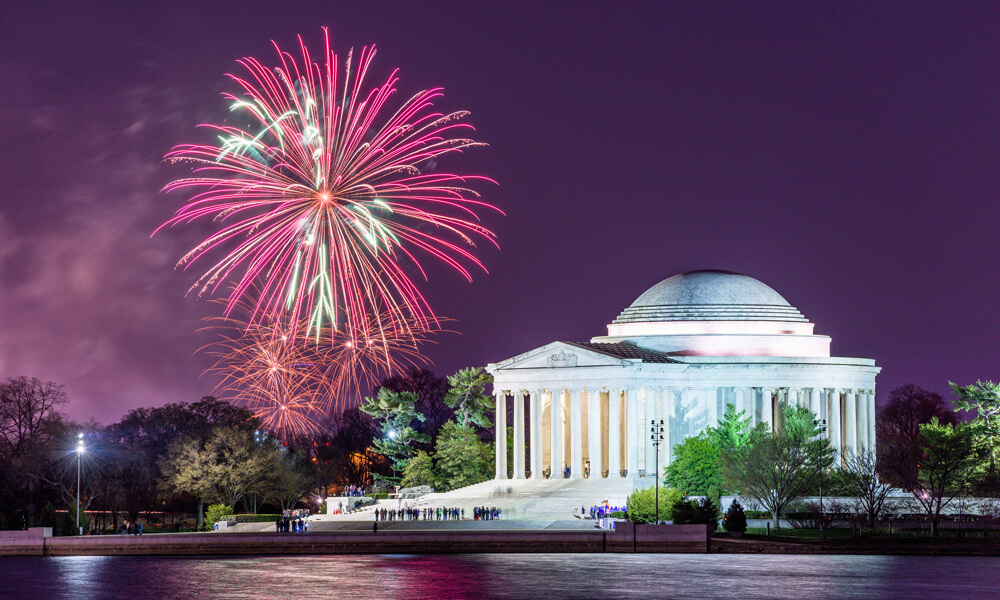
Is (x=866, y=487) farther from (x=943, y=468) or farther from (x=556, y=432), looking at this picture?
(x=556, y=432)

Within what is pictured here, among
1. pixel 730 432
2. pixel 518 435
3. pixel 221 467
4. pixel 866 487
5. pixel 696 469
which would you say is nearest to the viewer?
pixel 866 487

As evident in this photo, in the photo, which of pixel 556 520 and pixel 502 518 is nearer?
pixel 556 520

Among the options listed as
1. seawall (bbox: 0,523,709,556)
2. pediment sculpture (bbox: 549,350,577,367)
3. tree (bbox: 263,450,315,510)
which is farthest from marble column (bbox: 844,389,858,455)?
seawall (bbox: 0,523,709,556)

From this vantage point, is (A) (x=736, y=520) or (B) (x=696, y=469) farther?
(B) (x=696, y=469)

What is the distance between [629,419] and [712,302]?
680 inches

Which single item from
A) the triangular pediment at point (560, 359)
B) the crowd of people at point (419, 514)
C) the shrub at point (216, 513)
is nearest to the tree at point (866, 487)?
the triangular pediment at point (560, 359)

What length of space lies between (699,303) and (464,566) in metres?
74.5

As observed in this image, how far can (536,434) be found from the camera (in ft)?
445

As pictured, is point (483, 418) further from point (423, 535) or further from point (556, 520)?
point (423, 535)

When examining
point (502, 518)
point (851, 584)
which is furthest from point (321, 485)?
point (851, 584)

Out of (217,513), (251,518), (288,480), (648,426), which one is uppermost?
(648,426)

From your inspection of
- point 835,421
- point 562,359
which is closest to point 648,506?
point 562,359

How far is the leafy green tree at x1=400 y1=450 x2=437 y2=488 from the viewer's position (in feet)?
447

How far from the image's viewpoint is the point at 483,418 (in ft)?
477
